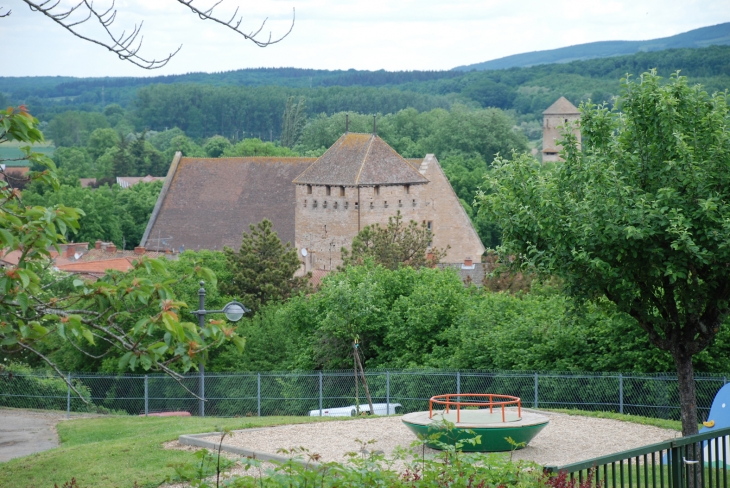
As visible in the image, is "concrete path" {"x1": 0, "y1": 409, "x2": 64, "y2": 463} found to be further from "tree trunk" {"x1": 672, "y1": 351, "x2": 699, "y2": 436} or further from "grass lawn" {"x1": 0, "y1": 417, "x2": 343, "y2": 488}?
"tree trunk" {"x1": 672, "y1": 351, "x2": 699, "y2": 436}

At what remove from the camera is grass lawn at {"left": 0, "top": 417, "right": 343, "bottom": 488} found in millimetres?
12891

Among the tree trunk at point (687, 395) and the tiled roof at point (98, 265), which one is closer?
the tree trunk at point (687, 395)

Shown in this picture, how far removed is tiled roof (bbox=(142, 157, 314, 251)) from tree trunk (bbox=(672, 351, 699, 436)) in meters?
44.0

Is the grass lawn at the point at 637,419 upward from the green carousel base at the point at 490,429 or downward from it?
downward

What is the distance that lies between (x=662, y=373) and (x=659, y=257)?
8.62m

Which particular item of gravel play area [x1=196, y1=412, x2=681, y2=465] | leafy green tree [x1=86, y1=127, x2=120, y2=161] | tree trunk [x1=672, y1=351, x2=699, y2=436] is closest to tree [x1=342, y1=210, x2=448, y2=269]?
gravel play area [x1=196, y1=412, x2=681, y2=465]

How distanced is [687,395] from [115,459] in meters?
8.22

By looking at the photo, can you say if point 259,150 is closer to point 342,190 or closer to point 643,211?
point 342,190

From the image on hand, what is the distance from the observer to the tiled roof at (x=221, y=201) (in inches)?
2286

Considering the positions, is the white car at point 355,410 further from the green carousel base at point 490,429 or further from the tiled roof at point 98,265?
the tiled roof at point 98,265

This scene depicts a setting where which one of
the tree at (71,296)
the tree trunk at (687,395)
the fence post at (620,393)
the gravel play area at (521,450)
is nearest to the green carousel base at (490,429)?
the gravel play area at (521,450)

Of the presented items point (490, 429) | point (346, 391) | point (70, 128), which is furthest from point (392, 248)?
point (70, 128)

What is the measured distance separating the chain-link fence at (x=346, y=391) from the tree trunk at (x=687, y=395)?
5.59m

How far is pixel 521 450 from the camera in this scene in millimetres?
14000
